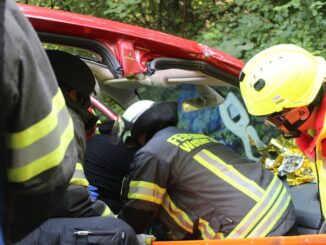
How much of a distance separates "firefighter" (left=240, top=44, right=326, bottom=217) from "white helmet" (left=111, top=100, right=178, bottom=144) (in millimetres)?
456

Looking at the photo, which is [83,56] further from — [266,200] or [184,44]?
[266,200]

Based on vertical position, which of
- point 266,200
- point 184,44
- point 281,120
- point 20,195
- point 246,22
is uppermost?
point 20,195

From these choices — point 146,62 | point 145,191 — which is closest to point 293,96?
point 146,62

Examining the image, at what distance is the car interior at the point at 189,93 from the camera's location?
265cm

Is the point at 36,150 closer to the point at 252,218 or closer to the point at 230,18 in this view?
the point at 252,218

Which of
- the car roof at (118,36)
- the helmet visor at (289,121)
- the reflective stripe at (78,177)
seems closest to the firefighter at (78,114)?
the reflective stripe at (78,177)

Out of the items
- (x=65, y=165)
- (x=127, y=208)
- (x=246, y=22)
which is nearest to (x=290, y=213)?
(x=127, y=208)

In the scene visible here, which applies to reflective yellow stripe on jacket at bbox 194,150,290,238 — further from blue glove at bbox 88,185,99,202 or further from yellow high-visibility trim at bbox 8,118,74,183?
yellow high-visibility trim at bbox 8,118,74,183

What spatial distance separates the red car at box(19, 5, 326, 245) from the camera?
251 centimetres

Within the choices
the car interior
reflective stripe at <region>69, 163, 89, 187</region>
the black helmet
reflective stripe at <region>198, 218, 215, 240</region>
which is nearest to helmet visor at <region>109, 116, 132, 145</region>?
the car interior

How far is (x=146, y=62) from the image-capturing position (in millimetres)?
2703

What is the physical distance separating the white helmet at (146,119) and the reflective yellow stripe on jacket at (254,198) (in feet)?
0.97

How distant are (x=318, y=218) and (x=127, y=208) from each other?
3.19 ft

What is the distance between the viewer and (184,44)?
3.00 metres
